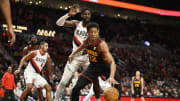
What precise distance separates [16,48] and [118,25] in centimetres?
1210

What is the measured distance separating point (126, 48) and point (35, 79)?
17905 millimetres

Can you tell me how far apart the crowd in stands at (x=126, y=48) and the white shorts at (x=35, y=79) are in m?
4.26

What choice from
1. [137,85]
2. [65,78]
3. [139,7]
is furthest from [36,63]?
[139,7]

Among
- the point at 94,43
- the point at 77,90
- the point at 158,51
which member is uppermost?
the point at 94,43

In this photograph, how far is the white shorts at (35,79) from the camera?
6539mm

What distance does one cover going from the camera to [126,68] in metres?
20.8

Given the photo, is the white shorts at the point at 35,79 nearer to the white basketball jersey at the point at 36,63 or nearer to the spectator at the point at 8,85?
the white basketball jersey at the point at 36,63

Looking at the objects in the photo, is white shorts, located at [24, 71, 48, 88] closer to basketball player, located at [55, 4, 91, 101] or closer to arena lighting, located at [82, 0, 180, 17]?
basketball player, located at [55, 4, 91, 101]

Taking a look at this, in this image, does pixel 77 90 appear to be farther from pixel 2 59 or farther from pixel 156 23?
pixel 156 23

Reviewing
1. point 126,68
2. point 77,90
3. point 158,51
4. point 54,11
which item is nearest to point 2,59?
point 54,11

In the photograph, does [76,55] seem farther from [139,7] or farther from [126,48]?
[126,48]

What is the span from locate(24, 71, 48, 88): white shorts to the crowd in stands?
4264 mm

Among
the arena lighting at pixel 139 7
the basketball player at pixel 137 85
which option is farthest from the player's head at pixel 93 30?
the arena lighting at pixel 139 7

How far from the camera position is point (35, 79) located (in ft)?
22.0
